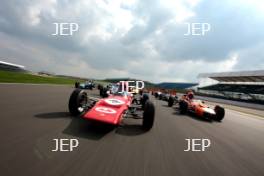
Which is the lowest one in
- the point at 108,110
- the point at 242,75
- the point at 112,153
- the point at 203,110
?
the point at 112,153

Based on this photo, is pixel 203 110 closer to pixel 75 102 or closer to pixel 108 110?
pixel 108 110

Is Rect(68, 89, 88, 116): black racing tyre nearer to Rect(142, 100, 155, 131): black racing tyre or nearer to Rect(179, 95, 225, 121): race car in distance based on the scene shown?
Rect(142, 100, 155, 131): black racing tyre

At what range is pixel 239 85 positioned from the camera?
1649 inches

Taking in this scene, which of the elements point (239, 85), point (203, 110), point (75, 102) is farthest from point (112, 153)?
point (239, 85)

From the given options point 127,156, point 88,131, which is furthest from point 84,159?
point 88,131

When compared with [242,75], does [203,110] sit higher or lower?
lower

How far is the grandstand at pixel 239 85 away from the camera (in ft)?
95.1

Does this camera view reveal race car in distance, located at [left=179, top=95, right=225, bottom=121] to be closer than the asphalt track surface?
No

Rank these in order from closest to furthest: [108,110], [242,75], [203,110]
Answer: [108,110]
[203,110]
[242,75]

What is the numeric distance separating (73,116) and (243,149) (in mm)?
4781

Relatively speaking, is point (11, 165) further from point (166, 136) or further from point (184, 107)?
point (184, 107)

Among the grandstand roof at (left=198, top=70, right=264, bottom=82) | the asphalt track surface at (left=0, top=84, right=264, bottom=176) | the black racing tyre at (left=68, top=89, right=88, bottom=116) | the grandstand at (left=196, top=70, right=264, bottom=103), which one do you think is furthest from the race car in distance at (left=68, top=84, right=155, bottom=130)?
the grandstand roof at (left=198, top=70, right=264, bottom=82)

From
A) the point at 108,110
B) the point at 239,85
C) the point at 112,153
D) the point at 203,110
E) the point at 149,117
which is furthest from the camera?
the point at 239,85

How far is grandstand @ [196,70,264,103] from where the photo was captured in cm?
2898
